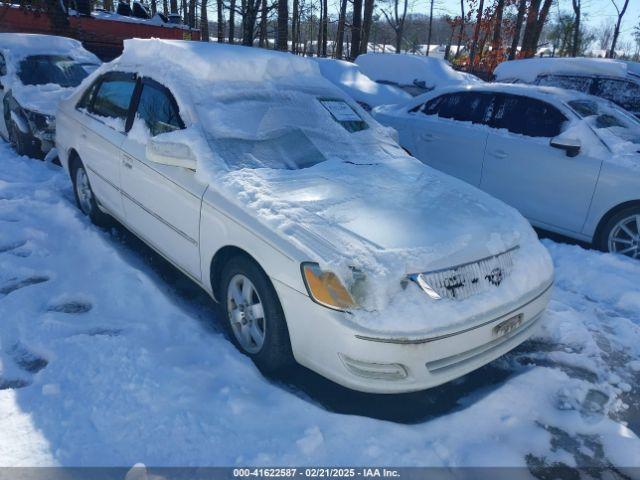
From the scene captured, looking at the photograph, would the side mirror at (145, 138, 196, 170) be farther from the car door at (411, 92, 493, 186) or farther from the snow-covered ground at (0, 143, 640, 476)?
the car door at (411, 92, 493, 186)

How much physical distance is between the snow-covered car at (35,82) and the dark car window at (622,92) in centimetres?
768

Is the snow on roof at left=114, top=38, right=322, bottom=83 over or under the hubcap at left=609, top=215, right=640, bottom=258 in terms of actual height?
over

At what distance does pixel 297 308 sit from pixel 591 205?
3559 mm

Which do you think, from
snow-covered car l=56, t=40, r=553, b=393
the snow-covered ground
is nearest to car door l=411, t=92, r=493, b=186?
snow-covered car l=56, t=40, r=553, b=393

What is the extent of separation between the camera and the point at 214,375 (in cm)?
264

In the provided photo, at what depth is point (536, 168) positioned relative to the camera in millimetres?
4965

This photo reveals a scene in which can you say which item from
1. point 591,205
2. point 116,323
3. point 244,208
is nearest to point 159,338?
point 116,323

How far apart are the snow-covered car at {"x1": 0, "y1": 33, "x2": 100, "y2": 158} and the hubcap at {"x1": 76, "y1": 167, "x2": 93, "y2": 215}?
2094 mm

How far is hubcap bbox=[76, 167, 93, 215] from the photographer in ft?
14.8

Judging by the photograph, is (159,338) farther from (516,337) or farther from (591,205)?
(591,205)

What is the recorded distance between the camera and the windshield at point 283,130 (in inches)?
126

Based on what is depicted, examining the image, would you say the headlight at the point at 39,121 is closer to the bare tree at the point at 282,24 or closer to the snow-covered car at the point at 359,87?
the snow-covered car at the point at 359,87

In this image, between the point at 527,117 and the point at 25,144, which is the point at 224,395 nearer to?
the point at 527,117

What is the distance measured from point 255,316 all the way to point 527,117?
13.0 ft
